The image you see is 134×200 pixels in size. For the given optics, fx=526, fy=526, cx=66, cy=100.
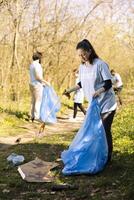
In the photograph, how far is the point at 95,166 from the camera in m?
7.84

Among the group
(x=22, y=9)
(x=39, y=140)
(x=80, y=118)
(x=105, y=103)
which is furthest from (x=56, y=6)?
(x=105, y=103)

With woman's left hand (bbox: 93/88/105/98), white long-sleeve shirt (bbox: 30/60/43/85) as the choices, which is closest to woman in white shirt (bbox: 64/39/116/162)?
woman's left hand (bbox: 93/88/105/98)

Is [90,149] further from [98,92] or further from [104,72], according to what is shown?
[104,72]

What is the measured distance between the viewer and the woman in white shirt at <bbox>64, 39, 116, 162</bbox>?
7.99 meters

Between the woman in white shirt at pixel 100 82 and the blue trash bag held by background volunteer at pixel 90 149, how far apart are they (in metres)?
0.11

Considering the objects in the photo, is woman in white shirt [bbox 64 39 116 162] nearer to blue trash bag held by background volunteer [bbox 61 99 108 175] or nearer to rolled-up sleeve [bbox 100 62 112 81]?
rolled-up sleeve [bbox 100 62 112 81]

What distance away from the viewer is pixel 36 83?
1465cm

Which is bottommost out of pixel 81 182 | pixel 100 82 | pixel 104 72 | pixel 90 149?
pixel 81 182

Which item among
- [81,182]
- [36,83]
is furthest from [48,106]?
[81,182]

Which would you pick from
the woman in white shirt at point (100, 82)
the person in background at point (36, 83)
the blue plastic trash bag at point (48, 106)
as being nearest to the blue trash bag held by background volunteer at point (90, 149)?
the woman in white shirt at point (100, 82)

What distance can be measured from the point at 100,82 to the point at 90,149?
1042 millimetres

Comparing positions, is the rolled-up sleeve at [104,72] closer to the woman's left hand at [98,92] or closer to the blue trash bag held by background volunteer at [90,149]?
the woman's left hand at [98,92]

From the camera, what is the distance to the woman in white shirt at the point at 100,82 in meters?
7.99

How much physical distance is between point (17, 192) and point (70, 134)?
5.96m
